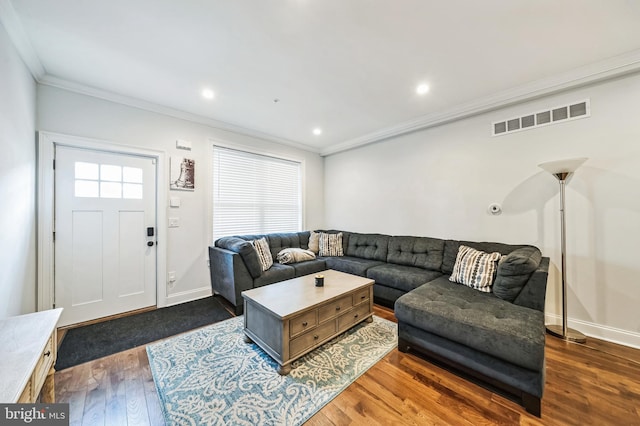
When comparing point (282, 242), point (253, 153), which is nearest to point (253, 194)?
point (253, 153)

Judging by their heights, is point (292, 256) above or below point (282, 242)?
below

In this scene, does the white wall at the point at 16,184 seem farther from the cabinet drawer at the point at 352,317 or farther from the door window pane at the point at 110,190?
the cabinet drawer at the point at 352,317

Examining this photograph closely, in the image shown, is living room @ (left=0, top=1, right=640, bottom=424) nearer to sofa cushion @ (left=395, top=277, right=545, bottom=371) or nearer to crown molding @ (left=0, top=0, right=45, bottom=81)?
crown molding @ (left=0, top=0, right=45, bottom=81)

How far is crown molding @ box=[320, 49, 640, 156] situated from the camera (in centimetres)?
216

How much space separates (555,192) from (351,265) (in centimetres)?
247

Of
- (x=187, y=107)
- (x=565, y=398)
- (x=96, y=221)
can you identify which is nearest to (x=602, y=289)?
(x=565, y=398)

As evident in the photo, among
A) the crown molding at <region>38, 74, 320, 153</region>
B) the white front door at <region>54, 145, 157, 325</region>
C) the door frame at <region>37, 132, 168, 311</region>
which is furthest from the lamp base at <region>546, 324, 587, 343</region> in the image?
the door frame at <region>37, 132, 168, 311</region>

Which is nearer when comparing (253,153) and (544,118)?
(544,118)

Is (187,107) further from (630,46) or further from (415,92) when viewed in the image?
(630,46)

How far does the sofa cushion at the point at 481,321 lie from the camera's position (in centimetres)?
148

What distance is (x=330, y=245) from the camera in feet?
13.7

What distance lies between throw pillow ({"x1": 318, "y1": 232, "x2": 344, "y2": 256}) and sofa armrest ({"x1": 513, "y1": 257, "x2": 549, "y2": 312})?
2508 mm

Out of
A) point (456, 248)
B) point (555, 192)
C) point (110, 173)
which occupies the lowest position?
point (456, 248)

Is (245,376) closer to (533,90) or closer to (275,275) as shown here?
(275,275)
